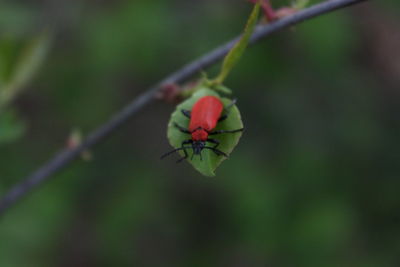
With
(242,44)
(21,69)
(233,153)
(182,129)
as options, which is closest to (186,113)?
(182,129)

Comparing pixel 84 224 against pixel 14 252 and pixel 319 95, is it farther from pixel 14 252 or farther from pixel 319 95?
pixel 319 95

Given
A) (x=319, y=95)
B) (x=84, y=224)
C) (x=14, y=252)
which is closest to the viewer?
(x=14, y=252)

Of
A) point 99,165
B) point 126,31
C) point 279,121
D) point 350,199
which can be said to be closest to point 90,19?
point 126,31

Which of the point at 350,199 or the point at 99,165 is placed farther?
the point at 99,165

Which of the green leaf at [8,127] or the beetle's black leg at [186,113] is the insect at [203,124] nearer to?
the beetle's black leg at [186,113]

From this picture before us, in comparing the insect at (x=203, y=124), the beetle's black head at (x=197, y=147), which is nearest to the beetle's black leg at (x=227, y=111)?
the insect at (x=203, y=124)

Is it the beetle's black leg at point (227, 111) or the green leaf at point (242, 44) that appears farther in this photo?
the beetle's black leg at point (227, 111)

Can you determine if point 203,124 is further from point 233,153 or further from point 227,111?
point 233,153

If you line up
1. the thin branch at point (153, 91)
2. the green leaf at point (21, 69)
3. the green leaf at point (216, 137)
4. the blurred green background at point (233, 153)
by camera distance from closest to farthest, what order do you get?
the green leaf at point (216, 137) → the thin branch at point (153, 91) → the green leaf at point (21, 69) → the blurred green background at point (233, 153)
